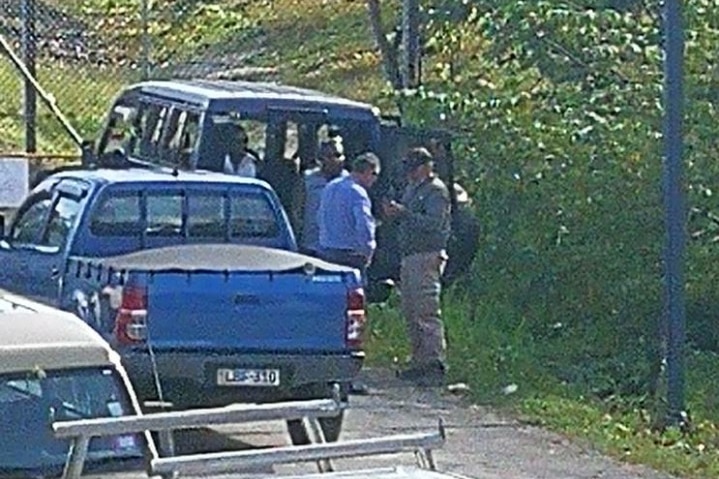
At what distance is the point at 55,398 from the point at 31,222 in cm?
699

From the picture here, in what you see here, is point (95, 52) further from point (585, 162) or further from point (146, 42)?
point (585, 162)

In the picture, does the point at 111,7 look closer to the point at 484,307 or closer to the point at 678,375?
the point at 484,307

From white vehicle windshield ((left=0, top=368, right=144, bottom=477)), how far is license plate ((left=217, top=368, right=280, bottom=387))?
480 centimetres

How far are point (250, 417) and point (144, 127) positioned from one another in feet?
38.4

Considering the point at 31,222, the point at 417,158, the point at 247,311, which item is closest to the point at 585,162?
the point at 417,158

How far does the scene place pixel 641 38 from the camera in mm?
18578

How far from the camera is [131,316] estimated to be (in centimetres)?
1255

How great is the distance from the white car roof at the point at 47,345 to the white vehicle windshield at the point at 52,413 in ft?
0.11

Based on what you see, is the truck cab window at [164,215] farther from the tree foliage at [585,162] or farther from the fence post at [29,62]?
the fence post at [29,62]

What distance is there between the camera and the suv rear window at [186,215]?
47.0 ft

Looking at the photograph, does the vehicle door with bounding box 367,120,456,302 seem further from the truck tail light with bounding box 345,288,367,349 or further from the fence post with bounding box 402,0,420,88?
the truck tail light with bounding box 345,288,367,349

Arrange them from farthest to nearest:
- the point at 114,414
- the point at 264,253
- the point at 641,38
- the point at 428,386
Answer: the point at 641,38 → the point at 428,386 → the point at 264,253 → the point at 114,414

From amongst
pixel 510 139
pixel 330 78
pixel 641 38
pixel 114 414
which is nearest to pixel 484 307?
pixel 510 139

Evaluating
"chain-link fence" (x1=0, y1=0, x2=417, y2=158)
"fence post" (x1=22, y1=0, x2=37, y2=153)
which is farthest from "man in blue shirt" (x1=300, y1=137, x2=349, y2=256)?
"fence post" (x1=22, y1=0, x2=37, y2=153)
